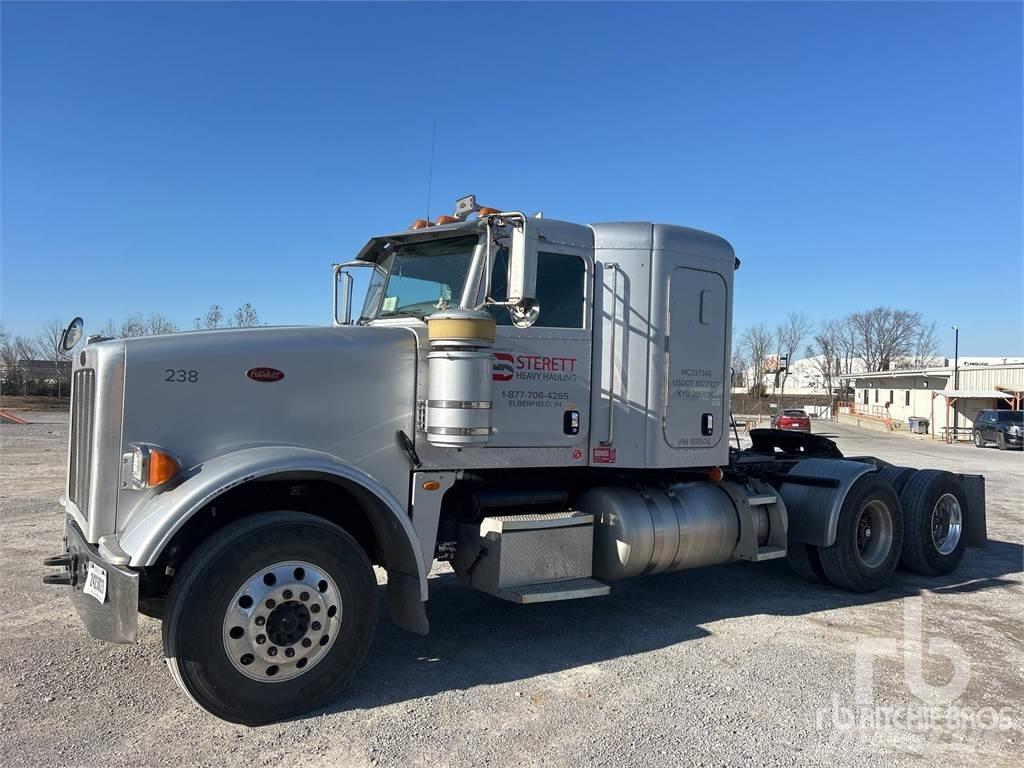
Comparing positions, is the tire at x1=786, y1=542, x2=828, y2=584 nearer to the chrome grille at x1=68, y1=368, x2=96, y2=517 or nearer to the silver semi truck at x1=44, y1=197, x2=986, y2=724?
the silver semi truck at x1=44, y1=197, x2=986, y2=724

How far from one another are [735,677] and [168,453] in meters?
3.70

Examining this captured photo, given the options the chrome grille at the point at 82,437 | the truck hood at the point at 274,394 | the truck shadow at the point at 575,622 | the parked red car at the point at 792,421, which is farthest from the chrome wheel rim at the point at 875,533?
the parked red car at the point at 792,421

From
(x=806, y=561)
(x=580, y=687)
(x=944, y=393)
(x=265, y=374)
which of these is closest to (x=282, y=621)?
(x=265, y=374)

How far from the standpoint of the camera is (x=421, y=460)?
4.95m

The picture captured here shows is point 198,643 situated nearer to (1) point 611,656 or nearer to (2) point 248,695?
(2) point 248,695

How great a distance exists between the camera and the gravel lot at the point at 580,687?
12.4 ft

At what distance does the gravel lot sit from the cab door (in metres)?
1.51

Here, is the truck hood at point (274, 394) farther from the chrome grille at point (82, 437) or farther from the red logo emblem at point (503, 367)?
the red logo emblem at point (503, 367)

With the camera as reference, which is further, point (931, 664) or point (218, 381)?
point (931, 664)

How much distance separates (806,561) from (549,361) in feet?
12.0

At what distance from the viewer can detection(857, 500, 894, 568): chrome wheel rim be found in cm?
736

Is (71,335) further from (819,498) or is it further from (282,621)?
(819,498)

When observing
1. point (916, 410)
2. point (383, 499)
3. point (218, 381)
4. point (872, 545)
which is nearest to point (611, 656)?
point (383, 499)

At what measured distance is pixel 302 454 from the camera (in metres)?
4.32
